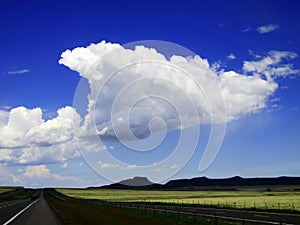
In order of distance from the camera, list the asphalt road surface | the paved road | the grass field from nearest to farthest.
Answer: the grass field
the asphalt road surface
the paved road

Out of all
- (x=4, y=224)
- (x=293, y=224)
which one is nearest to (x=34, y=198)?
(x=4, y=224)

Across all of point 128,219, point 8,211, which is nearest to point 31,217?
point 128,219

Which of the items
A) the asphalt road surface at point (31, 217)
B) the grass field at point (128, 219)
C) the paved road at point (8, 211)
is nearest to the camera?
the grass field at point (128, 219)

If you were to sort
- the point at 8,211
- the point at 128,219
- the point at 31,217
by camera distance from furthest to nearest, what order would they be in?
the point at 8,211
the point at 31,217
the point at 128,219

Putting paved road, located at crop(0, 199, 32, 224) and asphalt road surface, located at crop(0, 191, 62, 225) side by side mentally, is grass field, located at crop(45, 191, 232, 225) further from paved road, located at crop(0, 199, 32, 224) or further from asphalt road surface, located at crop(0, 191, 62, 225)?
paved road, located at crop(0, 199, 32, 224)

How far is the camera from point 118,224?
33000mm

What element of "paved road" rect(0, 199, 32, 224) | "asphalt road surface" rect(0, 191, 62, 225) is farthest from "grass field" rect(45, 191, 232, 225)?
"paved road" rect(0, 199, 32, 224)

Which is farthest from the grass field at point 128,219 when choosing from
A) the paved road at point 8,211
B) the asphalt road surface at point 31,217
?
the paved road at point 8,211

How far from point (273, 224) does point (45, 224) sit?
674 inches

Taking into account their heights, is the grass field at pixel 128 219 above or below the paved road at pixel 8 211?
below

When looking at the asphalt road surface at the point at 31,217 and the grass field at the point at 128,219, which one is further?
the asphalt road surface at the point at 31,217

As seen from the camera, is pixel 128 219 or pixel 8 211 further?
pixel 8 211

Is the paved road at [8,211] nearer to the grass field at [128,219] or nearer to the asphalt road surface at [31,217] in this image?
Result: the asphalt road surface at [31,217]

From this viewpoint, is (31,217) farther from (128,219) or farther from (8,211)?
(8,211)
